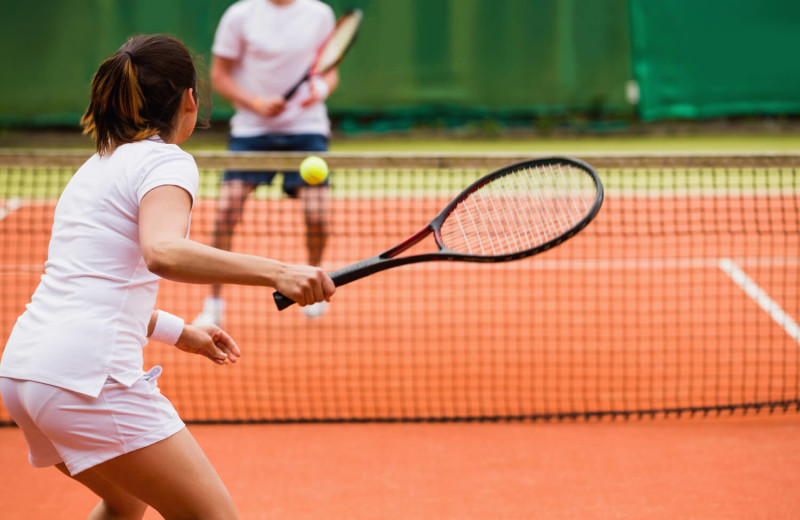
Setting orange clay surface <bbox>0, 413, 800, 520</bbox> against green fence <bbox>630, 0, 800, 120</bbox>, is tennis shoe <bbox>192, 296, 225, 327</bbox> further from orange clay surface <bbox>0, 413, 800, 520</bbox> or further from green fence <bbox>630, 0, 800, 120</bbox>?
green fence <bbox>630, 0, 800, 120</bbox>

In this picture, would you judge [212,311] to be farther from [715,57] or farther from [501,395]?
[715,57]

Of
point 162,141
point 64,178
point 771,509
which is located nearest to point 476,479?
point 771,509

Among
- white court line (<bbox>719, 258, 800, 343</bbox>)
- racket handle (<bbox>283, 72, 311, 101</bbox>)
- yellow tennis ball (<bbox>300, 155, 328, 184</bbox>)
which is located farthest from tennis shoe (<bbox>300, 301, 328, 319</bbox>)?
white court line (<bbox>719, 258, 800, 343</bbox>)

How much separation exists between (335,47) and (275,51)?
12.4 inches

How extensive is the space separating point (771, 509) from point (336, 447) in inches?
53.3

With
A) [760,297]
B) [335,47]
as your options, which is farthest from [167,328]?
[760,297]

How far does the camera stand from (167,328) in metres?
1.85

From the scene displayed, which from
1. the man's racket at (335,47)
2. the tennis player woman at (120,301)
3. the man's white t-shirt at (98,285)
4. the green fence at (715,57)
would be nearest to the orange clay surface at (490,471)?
the tennis player woman at (120,301)

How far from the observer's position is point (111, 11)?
9.31 m

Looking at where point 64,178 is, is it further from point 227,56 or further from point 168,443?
→ point 168,443

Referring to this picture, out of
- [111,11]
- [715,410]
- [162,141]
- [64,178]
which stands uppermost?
[111,11]

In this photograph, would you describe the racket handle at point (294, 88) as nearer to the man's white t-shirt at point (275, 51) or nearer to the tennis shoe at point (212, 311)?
the man's white t-shirt at point (275, 51)

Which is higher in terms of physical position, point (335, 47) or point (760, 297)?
point (335, 47)

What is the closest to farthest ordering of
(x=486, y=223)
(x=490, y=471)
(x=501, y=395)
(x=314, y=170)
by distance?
1. (x=486, y=223)
2. (x=490, y=471)
3. (x=314, y=170)
4. (x=501, y=395)
